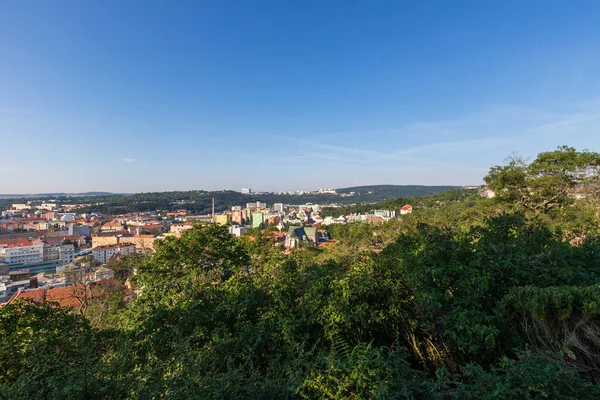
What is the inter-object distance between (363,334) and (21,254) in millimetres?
49726

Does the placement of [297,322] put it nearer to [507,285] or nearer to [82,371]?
[82,371]

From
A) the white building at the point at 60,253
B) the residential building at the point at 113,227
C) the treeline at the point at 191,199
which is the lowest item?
the white building at the point at 60,253

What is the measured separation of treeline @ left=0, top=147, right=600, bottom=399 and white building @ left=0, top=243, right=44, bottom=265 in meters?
45.3

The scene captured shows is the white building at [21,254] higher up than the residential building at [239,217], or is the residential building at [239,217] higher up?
the residential building at [239,217]

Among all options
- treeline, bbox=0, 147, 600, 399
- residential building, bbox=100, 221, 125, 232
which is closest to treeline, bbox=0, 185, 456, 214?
residential building, bbox=100, 221, 125, 232

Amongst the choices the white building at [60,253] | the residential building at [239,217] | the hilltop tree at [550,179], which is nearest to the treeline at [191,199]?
the residential building at [239,217]

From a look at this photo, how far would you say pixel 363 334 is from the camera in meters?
3.86

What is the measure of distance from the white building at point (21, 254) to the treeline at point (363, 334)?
45.3 meters

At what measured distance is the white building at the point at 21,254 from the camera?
3591 centimetres

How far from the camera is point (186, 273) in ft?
22.6

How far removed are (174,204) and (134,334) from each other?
11380 cm

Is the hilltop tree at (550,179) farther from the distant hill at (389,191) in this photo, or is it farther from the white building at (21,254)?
the distant hill at (389,191)

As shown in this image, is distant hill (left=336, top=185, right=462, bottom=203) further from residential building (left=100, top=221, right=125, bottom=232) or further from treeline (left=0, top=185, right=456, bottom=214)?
residential building (left=100, top=221, right=125, bottom=232)

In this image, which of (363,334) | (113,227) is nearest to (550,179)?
(363,334)
